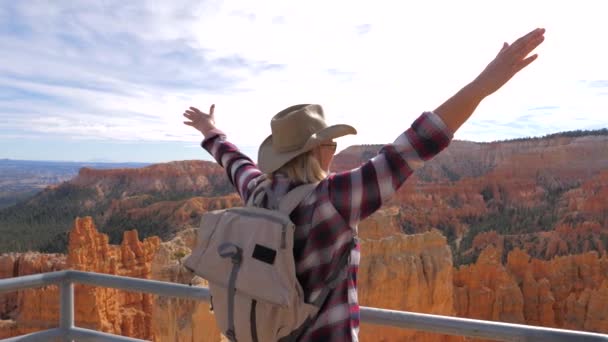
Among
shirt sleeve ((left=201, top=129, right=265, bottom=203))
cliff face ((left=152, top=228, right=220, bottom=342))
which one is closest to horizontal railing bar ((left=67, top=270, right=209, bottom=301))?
shirt sleeve ((left=201, top=129, right=265, bottom=203))

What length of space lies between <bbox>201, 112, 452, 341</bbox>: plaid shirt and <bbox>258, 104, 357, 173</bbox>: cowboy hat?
0.34 feet

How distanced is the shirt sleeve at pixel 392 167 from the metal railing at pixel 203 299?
19.6 inches

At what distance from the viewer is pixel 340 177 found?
1.38 metres

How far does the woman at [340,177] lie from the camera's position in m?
1.37

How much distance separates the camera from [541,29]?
Result: 1391 millimetres

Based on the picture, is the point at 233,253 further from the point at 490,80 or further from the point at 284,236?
the point at 490,80

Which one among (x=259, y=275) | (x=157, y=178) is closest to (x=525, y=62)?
(x=259, y=275)

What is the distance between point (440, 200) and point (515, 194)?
7165 mm

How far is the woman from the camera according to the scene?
137 centimetres

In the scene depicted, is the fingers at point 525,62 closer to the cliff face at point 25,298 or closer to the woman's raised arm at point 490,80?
the woman's raised arm at point 490,80

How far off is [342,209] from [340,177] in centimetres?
8

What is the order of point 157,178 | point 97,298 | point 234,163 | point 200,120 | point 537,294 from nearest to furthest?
1. point 234,163
2. point 200,120
3. point 97,298
4. point 537,294
5. point 157,178

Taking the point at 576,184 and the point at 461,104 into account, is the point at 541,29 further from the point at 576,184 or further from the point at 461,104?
the point at 576,184

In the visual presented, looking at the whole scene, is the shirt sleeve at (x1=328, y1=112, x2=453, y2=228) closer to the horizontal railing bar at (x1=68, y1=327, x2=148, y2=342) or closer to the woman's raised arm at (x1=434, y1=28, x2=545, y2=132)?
the woman's raised arm at (x1=434, y1=28, x2=545, y2=132)
